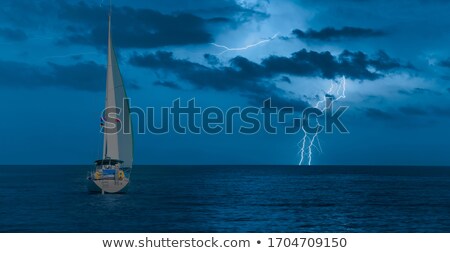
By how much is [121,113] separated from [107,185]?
10301 mm

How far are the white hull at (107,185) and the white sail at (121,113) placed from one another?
170 inches

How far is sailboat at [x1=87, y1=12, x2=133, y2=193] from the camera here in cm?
6512

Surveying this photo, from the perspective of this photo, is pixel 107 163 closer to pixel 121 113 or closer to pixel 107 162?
pixel 107 162

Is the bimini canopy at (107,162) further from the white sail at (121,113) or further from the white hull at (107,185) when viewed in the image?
the white hull at (107,185)

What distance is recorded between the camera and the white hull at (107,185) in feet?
212

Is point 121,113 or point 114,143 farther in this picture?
point 121,113

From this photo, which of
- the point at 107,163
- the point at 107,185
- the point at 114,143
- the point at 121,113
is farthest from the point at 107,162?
the point at 121,113

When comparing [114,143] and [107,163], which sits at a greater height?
[114,143]

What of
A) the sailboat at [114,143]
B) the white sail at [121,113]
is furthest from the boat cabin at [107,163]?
the white sail at [121,113]

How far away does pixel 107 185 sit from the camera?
212 feet

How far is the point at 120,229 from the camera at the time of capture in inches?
1714

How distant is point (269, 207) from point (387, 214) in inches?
489

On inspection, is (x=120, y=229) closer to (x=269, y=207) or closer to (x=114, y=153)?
(x=269, y=207)
